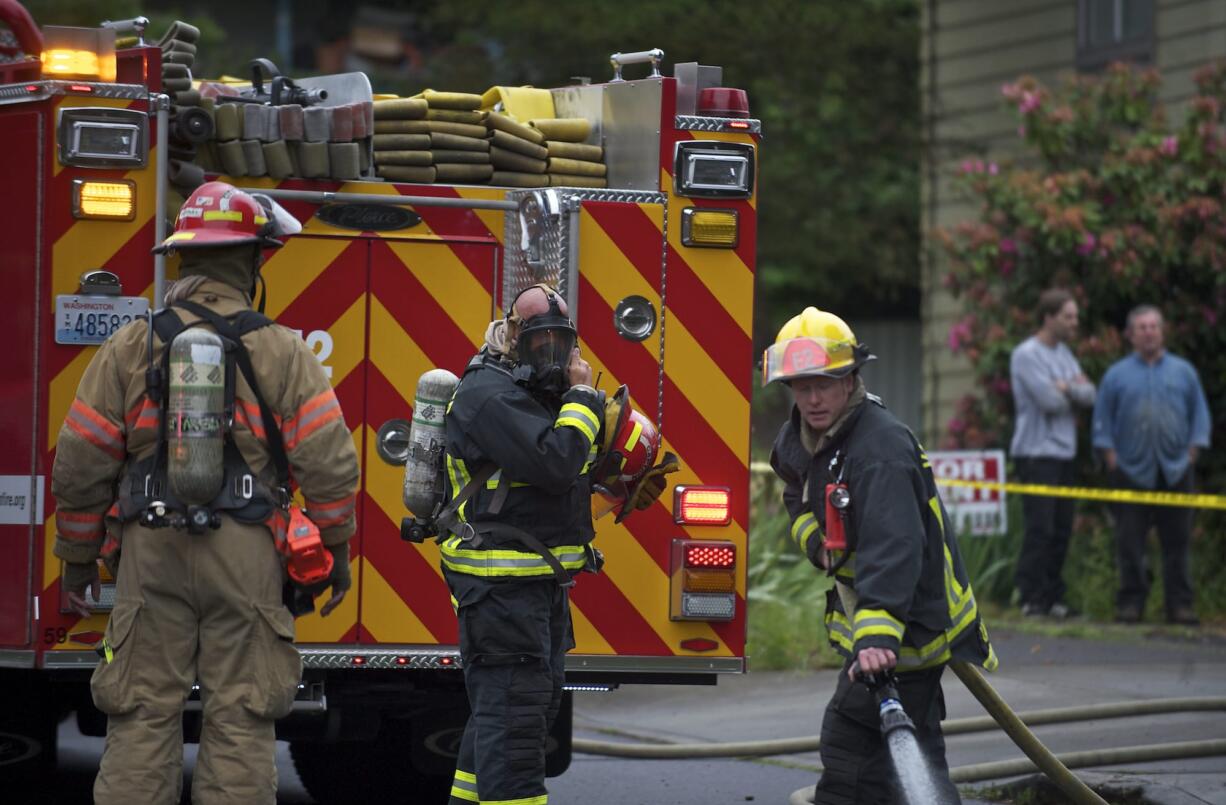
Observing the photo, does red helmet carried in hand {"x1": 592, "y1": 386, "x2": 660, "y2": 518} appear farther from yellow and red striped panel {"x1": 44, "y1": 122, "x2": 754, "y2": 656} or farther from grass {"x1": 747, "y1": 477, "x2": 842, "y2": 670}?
grass {"x1": 747, "y1": 477, "x2": 842, "y2": 670}

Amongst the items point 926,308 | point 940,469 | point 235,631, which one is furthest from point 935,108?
point 235,631

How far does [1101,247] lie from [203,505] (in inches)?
343

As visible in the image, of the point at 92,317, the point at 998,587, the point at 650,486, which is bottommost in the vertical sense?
the point at 998,587

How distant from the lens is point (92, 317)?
6.23 meters

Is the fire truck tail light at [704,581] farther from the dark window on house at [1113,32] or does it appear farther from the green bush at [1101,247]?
the dark window on house at [1113,32]

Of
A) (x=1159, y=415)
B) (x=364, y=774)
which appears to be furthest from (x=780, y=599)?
(x=364, y=774)

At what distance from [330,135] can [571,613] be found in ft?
5.69

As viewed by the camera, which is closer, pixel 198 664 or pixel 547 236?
pixel 198 664

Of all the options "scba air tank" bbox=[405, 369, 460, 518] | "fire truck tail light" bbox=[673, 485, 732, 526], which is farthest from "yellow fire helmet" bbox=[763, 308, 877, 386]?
"fire truck tail light" bbox=[673, 485, 732, 526]

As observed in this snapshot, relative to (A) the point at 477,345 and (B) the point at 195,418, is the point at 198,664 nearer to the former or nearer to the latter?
(B) the point at 195,418

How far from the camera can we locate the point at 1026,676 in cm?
988

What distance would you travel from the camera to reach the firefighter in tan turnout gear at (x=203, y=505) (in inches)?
203

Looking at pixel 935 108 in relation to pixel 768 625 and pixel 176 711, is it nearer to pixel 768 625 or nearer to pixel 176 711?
pixel 768 625

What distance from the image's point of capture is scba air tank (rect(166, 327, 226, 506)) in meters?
5.12
